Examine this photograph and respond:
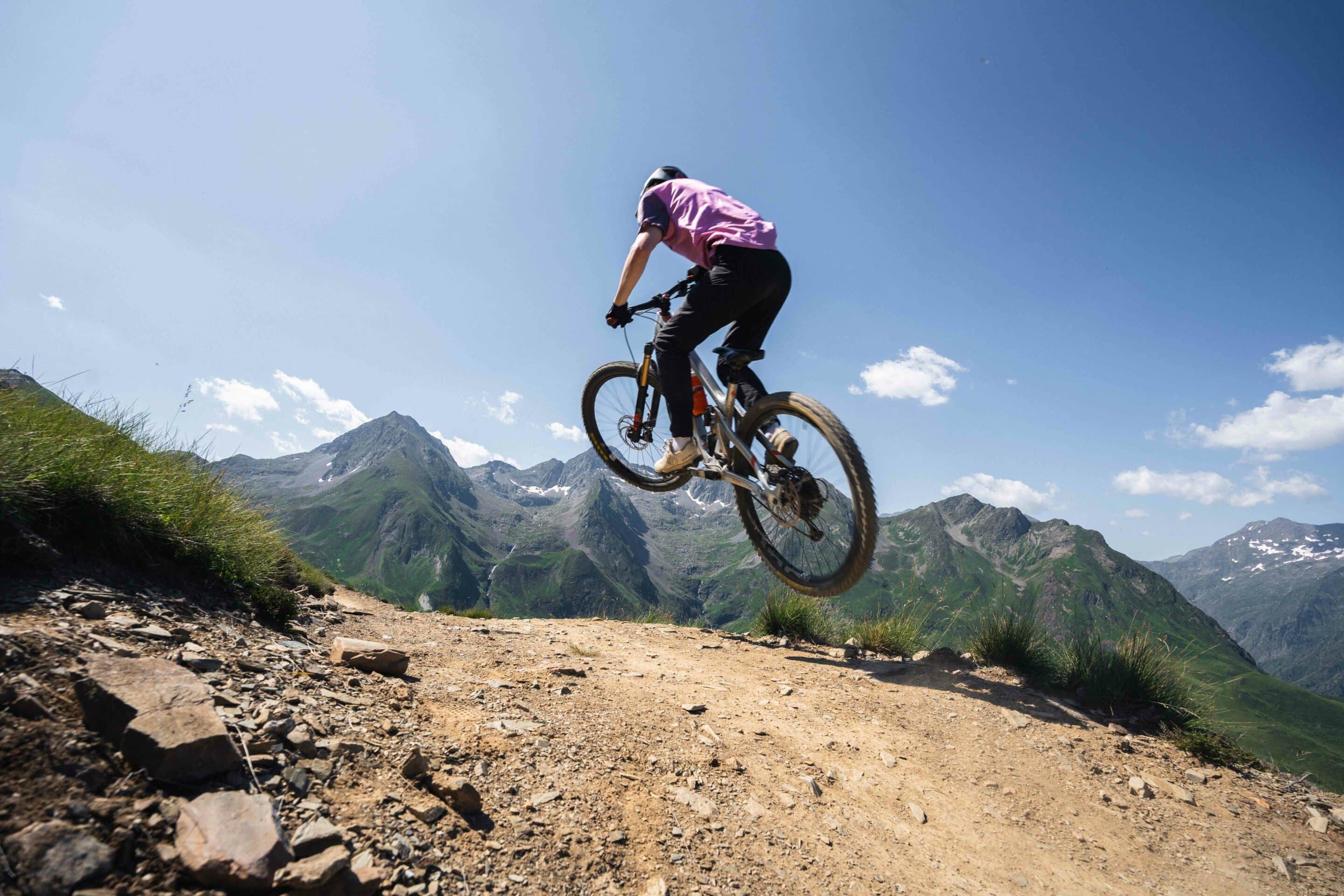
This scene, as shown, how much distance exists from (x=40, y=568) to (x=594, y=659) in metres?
4.59

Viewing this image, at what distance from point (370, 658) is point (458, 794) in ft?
5.83

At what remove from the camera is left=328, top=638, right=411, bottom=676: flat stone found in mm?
4027

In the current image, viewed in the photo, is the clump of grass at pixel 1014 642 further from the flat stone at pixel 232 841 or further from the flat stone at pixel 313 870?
the flat stone at pixel 232 841

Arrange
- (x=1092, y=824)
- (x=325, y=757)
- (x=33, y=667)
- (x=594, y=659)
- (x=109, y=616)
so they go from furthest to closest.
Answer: (x=594, y=659) → (x=1092, y=824) → (x=109, y=616) → (x=325, y=757) → (x=33, y=667)

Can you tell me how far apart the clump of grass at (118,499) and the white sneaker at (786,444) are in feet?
14.7

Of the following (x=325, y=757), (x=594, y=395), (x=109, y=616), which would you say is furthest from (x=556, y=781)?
(x=594, y=395)

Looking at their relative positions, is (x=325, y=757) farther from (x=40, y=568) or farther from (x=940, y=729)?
(x=940, y=729)

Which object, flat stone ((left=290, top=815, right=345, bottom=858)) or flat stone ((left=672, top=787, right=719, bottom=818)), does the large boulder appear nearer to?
flat stone ((left=290, top=815, right=345, bottom=858))

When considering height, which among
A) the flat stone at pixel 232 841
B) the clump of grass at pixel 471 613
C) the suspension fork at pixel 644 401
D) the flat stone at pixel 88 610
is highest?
the suspension fork at pixel 644 401

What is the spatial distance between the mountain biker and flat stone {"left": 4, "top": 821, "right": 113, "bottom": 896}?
4.87 m

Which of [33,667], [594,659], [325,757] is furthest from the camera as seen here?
[594,659]

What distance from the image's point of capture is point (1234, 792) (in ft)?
17.4

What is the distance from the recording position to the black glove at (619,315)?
654 centimetres

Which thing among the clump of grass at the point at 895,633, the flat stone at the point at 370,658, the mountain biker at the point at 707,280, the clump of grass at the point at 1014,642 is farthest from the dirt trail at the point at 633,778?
the mountain biker at the point at 707,280
